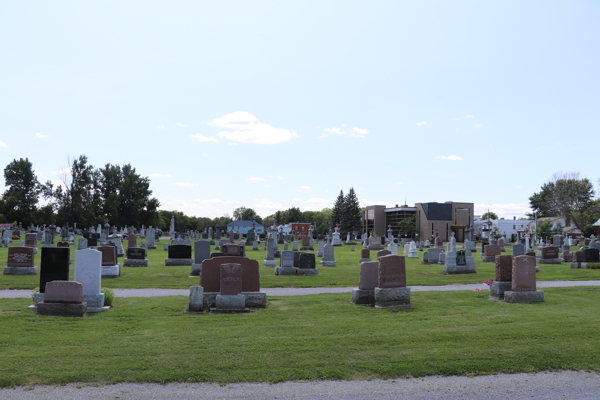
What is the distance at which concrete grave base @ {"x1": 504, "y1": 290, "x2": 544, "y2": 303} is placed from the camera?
12680 millimetres

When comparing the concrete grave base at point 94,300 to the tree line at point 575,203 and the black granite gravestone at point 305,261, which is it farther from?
the tree line at point 575,203

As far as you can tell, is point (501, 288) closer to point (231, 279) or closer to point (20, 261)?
point (231, 279)

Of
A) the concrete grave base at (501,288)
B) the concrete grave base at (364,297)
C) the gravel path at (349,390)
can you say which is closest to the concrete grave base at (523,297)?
the concrete grave base at (501,288)

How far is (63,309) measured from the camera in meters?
10.3

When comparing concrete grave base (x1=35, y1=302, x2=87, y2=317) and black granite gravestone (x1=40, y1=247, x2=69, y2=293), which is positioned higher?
black granite gravestone (x1=40, y1=247, x2=69, y2=293)

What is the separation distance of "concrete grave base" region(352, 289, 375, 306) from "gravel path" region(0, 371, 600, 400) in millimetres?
5841

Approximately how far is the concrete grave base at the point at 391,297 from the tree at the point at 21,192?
7437cm

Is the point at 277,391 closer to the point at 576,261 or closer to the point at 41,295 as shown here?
the point at 41,295

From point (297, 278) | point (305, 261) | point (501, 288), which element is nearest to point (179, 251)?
point (305, 261)

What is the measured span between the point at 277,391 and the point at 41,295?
Answer: 7.67 meters

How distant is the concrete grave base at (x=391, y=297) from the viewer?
11.9 metres

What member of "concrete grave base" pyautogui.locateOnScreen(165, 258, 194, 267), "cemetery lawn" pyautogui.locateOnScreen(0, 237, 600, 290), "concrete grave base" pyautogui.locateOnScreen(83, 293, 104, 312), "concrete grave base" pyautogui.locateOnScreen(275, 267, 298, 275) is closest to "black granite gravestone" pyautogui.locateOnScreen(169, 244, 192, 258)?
"concrete grave base" pyautogui.locateOnScreen(165, 258, 194, 267)

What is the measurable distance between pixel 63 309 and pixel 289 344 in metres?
5.60

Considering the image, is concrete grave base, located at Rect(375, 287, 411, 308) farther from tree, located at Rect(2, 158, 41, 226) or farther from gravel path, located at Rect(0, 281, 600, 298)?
tree, located at Rect(2, 158, 41, 226)
